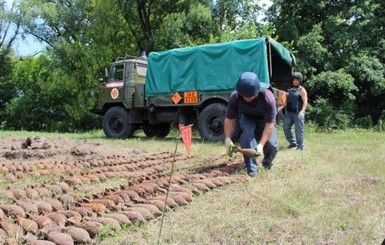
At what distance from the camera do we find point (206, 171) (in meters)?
5.16

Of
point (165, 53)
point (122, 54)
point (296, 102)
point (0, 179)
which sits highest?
point (122, 54)

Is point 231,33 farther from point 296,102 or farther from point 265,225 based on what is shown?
point 265,225

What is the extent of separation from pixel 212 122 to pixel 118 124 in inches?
117

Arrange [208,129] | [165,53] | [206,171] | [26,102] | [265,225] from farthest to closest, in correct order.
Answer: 1. [26,102]
2. [165,53]
3. [208,129]
4. [206,171]
5. [265,225]

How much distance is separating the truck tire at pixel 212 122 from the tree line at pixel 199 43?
282 inches

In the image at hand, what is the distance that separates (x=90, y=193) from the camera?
3947mm

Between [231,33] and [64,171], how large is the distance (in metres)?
12.9

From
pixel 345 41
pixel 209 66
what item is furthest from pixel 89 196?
pixel 345 41

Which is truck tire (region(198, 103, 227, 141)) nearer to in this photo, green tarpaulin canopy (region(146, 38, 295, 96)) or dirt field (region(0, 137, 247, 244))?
green tarpaulin canopy (region(146, 38, 295, 96))

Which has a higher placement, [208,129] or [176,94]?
[176,94]

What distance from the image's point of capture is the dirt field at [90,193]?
8.91 ft

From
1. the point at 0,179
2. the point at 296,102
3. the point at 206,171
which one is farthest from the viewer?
the point at 296,102

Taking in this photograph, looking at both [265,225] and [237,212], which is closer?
[265,225]

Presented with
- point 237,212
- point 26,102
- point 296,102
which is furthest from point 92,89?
point 237,212
